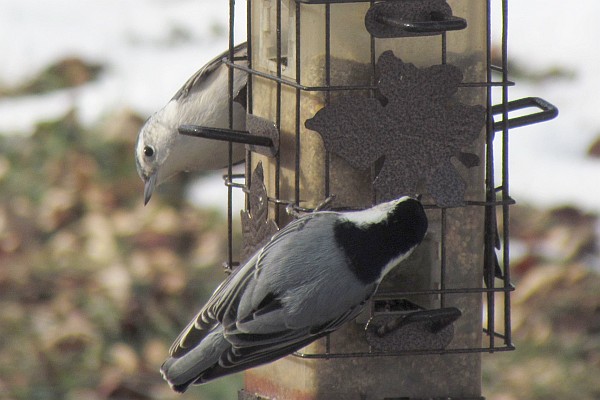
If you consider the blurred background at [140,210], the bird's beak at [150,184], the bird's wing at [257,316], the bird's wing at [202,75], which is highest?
the bird's wing at [202,75]

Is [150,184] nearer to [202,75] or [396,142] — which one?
[202,75]

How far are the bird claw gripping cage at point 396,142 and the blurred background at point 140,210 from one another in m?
1.99

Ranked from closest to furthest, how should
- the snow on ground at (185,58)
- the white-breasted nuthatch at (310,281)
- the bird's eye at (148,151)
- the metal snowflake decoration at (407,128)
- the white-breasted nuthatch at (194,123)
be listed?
the white-breasted nuthatch at (310,281)
the metal snowflake decoration at (407,128)
the white-breasted nuthatch at (194,123)
the bird's eye at (148,151)
the snow on ground at (185,58)

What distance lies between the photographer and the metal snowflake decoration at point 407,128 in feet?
10.7

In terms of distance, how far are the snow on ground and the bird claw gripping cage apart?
138 inches

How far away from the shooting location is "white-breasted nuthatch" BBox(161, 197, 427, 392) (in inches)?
123

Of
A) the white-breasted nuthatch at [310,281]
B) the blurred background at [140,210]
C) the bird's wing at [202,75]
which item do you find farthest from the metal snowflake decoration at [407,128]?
the blurred background at [140,210]

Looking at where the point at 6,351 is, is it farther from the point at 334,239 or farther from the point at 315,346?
the point at 334,239

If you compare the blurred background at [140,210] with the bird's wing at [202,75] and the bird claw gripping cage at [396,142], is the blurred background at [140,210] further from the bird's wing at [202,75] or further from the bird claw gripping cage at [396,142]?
the bird claw gripping cage at [396,142]

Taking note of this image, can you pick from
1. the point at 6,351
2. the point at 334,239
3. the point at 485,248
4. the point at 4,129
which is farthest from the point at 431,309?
the point at 4,129

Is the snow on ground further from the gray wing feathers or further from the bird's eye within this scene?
the gray wing feathers

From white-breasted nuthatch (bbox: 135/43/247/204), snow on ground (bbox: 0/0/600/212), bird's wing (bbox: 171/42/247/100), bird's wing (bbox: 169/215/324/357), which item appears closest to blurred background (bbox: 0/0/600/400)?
snow on ground (bbox: 0/0/600/212)

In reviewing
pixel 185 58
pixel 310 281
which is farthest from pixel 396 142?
pixel 185 58

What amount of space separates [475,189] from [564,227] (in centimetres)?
329
